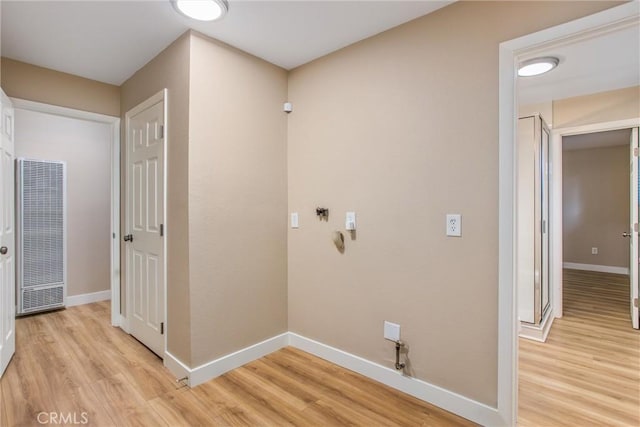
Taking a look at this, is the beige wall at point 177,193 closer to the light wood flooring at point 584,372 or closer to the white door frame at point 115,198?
the white door frame at point 115,198

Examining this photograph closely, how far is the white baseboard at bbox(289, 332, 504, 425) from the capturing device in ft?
5.80

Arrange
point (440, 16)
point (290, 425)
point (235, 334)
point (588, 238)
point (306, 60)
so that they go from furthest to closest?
point (588, 238) < point (306, 60) < point (235, 334) < point (440, 16) < point (290, 425)

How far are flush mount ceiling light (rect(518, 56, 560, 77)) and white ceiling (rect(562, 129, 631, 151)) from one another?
2.77 metres

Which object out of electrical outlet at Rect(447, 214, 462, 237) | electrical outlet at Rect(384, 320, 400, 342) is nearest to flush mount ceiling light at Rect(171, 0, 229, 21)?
electrical outlet at Rect(447, 214, 462, 237)

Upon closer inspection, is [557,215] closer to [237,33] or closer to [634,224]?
[634,224]

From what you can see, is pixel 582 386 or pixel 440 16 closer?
pixel 440 16

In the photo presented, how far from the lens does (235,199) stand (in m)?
2.41

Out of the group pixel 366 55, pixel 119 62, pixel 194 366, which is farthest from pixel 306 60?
pixel 194 366

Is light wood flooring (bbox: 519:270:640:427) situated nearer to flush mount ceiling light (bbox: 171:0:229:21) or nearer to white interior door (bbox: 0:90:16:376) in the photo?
flush mount ceiling light (bbox: 171:0:229:21)

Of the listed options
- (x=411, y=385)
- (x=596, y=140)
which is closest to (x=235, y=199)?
(x=411, y=385)

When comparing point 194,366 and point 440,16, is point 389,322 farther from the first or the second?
point 440,16

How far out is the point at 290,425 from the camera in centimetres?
177

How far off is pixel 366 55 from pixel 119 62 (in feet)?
6.80

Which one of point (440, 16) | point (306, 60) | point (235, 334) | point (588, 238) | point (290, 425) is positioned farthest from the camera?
point (588, 238)
